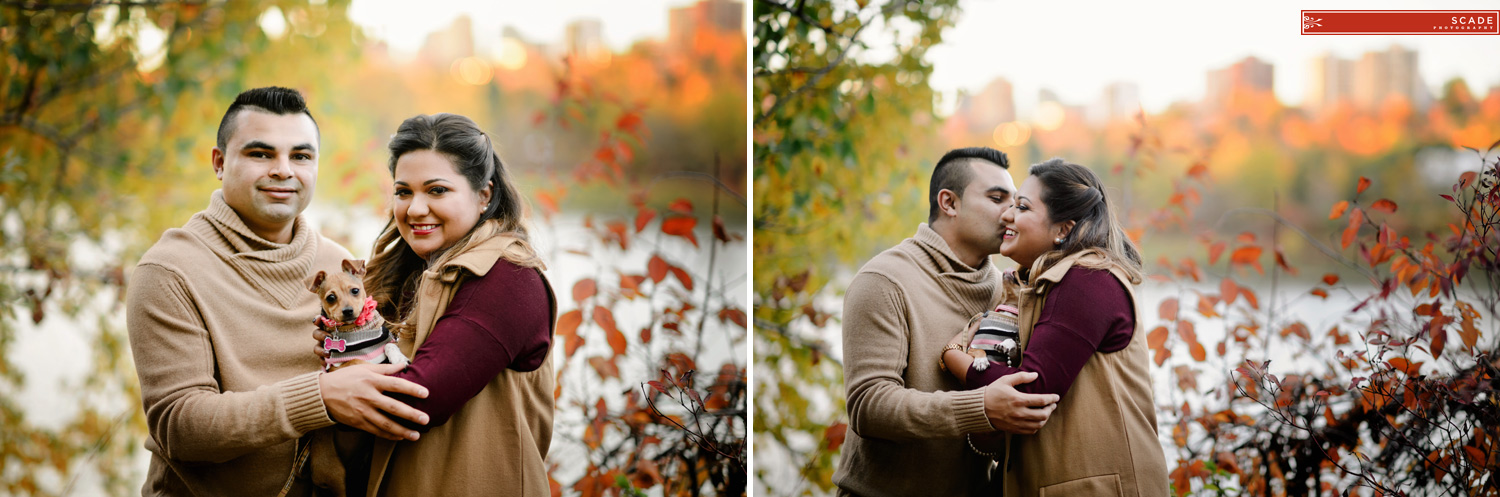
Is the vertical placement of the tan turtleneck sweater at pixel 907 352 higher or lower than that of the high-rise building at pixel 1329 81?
lower

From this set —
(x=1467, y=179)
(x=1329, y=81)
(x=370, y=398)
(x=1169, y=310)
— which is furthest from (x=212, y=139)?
(x=1467, y=179)

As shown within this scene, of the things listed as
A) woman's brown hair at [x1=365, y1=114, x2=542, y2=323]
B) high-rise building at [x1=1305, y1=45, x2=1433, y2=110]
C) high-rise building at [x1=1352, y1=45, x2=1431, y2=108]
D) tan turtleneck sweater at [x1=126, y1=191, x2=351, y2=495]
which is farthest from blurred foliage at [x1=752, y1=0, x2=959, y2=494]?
tan turtleneck sweater at [x1=126, y1=191, x2=351, y2=495]

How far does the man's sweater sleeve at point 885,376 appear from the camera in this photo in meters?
2.32

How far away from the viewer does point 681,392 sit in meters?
2.94

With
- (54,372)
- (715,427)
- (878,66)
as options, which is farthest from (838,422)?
(54,372)

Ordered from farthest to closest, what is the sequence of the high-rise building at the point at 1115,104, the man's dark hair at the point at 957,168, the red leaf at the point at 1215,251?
the red leaf at the point at 1215,251 → the high-rise building at the point at 1115,104 → the man's dark hair at the point at 957,168

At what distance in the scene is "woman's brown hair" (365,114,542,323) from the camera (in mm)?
2158

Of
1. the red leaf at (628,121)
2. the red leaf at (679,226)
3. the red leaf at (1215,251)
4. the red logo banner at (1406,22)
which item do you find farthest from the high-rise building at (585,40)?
the red logo banner at (1406,22)

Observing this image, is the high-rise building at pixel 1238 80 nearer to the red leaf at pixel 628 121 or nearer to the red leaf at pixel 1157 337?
the red leaf at pixel 1157 337

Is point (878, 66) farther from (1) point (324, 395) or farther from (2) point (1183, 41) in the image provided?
(1) point (324, 395)

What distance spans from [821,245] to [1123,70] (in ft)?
3.82

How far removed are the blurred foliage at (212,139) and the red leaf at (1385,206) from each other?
1.94 meters

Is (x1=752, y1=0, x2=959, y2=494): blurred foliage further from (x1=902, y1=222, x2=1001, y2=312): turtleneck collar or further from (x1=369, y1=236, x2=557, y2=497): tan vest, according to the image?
(x1=369, y1=236, x2=557, y2=497): tan vest

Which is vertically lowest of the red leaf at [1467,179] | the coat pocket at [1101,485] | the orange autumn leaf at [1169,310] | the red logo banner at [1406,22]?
the coat pocket at [1101,485]
